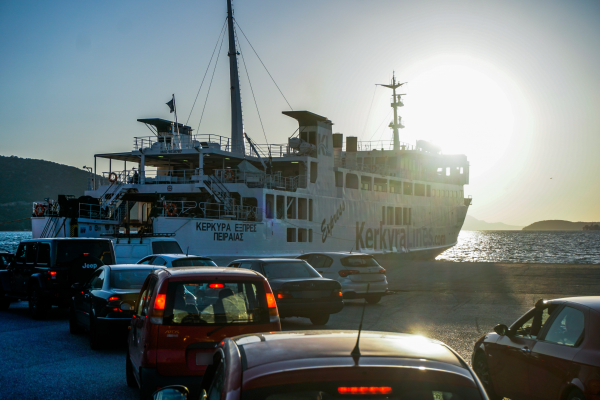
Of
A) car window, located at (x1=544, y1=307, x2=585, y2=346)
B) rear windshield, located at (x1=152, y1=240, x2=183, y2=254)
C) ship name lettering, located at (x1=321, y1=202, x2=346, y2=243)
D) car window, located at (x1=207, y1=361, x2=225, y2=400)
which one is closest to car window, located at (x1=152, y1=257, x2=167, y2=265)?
rear windshield, located at (x1=152, y1=240, x2=183, y2=254)

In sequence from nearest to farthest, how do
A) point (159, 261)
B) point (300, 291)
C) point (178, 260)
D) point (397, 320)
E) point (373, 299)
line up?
point (300, 291) < point (397, 320) < point (178, 260) < point (159, 261) < point (373, 299)

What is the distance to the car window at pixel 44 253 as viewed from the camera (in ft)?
45.4

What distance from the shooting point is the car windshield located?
12.2 meters

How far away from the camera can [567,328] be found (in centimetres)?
542

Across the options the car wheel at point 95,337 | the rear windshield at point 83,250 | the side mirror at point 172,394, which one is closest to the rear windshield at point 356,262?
the rear windshield at point 83,250

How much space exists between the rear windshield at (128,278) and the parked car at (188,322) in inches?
146

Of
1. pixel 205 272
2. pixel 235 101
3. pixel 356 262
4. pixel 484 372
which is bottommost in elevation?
pixel 484 372

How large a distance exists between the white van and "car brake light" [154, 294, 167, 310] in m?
12.9

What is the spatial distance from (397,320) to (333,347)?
10124mm

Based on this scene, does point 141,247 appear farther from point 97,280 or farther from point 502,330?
point 502,330

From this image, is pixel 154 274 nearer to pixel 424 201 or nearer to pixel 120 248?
pixel 120 248

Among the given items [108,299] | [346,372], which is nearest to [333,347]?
[346,372]

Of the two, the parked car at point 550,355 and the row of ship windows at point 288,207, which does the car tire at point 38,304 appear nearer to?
the parked car at point 550,355

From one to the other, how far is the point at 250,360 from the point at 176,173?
33.3m
